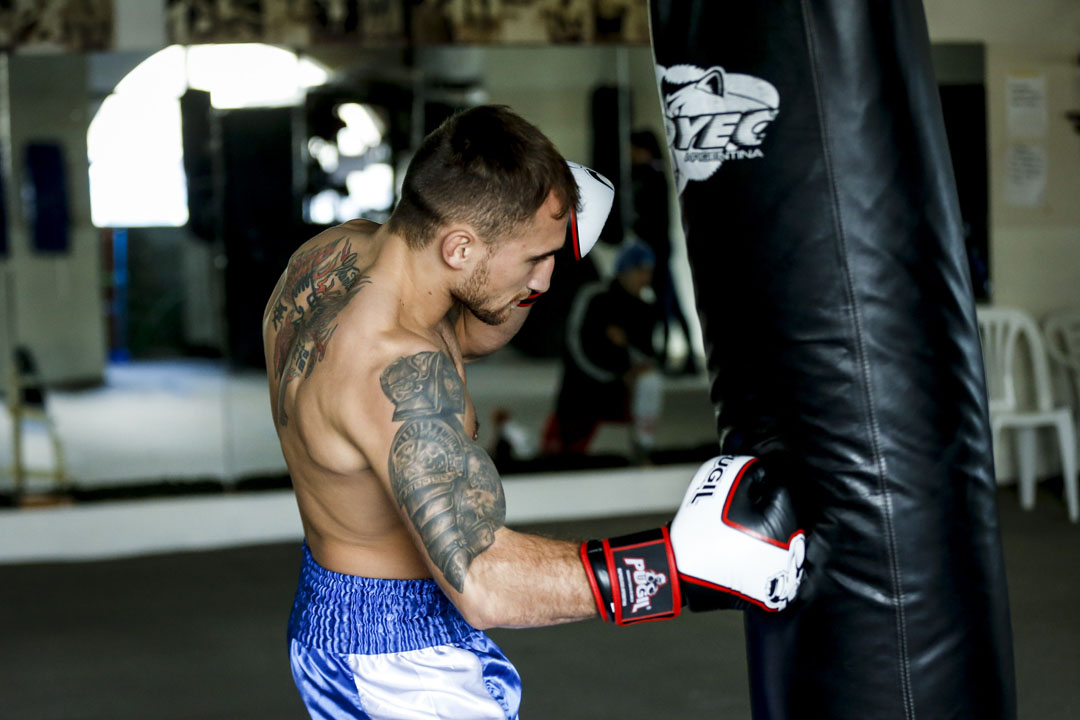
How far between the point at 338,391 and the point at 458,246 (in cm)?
23

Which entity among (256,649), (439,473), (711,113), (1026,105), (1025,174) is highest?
(1026,105)

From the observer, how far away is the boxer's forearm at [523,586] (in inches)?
44.6

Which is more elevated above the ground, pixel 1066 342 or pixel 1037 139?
pixel 1037 139

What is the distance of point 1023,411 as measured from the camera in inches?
190

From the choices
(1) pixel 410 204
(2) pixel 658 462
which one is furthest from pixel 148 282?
(1) pixel 410 204

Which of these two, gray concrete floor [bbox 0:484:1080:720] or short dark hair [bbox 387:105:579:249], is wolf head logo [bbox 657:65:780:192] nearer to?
short dark hair [bbox 387:105:579:249]

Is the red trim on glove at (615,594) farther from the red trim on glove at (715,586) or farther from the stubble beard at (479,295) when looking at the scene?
the stubble beard at (479,295)

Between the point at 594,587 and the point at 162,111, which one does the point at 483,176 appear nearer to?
the point at 594,587

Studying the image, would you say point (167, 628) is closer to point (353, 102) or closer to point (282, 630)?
point (282, 630)

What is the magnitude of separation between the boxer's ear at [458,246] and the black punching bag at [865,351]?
34 centimetres

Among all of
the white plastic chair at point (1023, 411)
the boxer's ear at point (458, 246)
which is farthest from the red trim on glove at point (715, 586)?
the white plastic chair at point (1023, 411)

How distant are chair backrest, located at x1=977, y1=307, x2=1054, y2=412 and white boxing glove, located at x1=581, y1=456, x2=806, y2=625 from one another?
3572mm

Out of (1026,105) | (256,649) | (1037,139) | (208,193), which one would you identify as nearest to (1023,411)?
(1037,139)

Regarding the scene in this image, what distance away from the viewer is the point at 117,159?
13.6 ft
